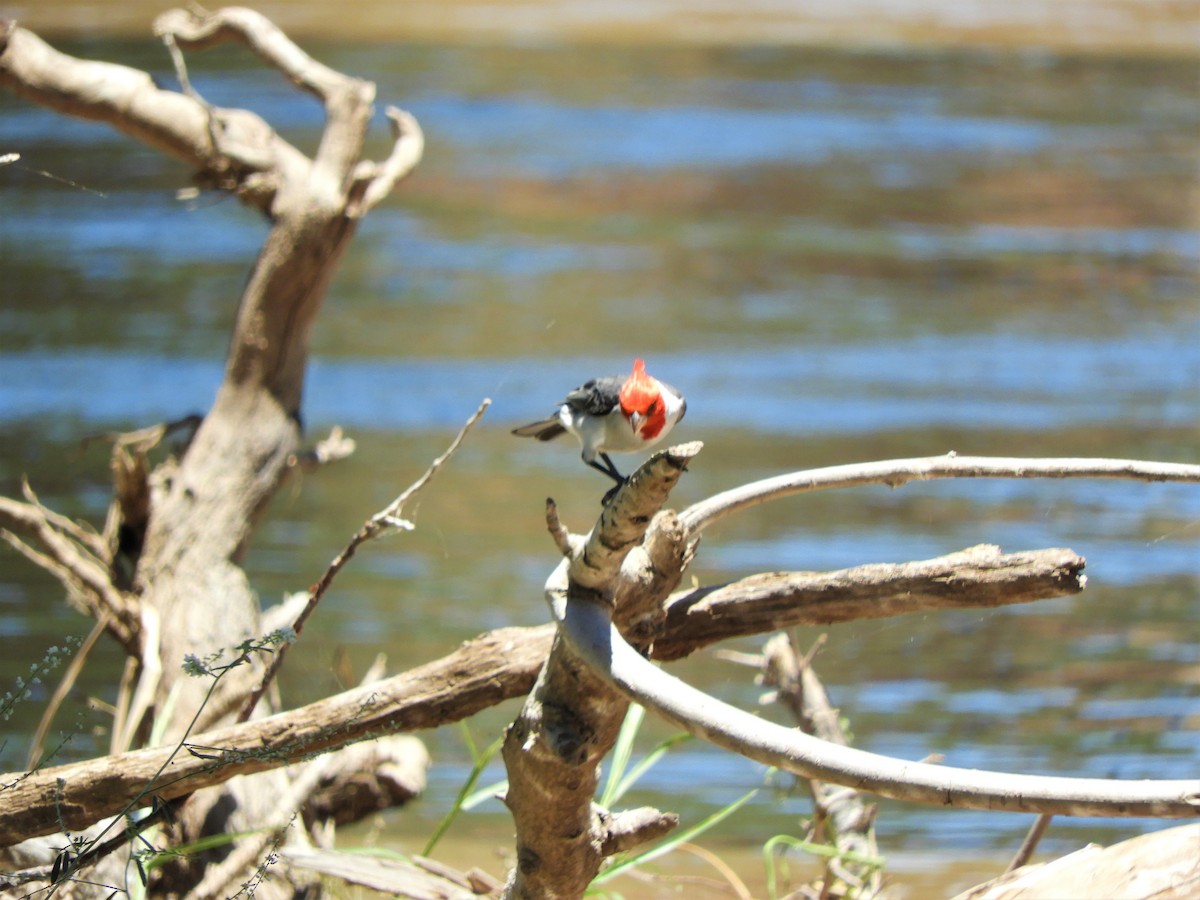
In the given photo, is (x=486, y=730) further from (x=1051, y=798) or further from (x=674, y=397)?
(x=1051, y=798)

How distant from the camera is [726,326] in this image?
8.60 metres

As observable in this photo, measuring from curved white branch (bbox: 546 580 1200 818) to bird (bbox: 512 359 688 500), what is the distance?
14.7 inches

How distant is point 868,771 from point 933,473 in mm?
672

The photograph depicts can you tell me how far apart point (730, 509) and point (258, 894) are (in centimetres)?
140

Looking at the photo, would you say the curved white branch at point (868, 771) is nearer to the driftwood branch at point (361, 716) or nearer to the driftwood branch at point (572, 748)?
the driftwood branch at point (572, 748)

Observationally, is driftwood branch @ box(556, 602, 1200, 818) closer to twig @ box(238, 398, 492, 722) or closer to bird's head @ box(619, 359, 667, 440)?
bird's head @ box(619, 359, 667, 440)

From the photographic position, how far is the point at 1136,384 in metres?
7.82

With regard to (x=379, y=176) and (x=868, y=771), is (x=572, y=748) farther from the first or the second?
(x=379, y=176)

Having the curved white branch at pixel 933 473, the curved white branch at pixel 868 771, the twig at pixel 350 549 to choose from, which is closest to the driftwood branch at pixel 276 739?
the twig at pixel 350 549

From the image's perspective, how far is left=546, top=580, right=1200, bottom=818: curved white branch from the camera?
193cm

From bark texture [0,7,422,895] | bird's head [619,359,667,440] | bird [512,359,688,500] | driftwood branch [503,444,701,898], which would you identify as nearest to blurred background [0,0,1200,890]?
bark texture [0,7,422,895]

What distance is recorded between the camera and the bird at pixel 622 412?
2436 mm

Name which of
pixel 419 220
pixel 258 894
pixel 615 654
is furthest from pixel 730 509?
pixel 419 220

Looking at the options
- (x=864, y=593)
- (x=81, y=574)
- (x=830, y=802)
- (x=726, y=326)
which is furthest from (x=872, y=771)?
(x=726, y=326)
